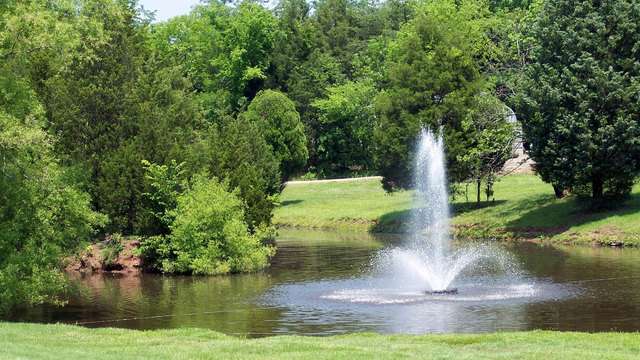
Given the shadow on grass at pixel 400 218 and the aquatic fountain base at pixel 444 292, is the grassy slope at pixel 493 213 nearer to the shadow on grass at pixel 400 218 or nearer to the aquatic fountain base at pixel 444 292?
the shadow on grass at pixel 400 218

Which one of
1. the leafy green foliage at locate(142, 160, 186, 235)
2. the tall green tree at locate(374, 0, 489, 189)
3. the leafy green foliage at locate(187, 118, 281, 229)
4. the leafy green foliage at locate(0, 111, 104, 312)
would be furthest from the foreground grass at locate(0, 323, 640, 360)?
the tall green tree at locate(374, 0, 489, 189)

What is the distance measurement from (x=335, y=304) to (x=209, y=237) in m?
A: 12.6

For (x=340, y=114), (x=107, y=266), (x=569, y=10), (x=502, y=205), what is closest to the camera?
(x=107, y=266)

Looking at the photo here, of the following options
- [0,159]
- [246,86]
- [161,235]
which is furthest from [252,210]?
[246,86]

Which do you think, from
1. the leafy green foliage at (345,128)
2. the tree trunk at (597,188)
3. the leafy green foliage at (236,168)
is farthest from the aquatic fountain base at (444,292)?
the leafy green foliage at (345,128)

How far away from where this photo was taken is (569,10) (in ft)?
197

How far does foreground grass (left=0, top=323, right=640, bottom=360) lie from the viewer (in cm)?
2195

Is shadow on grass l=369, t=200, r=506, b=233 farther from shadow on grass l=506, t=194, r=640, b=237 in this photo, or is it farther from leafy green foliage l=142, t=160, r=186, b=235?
leafy green foliage l=142, t=160, r=186, b=235

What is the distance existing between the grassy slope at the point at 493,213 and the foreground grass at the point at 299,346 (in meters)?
32.7

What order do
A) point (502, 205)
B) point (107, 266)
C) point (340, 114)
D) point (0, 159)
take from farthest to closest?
point (340, 114) → point (502, 205) → point (107, 266) → point (0, 159)

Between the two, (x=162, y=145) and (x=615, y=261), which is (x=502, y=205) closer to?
(x=615, y=261)

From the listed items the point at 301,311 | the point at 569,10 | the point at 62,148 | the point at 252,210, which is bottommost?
the point at 301,311

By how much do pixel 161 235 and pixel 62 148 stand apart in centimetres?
718

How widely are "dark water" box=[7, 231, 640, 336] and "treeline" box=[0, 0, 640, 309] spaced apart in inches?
90.7
